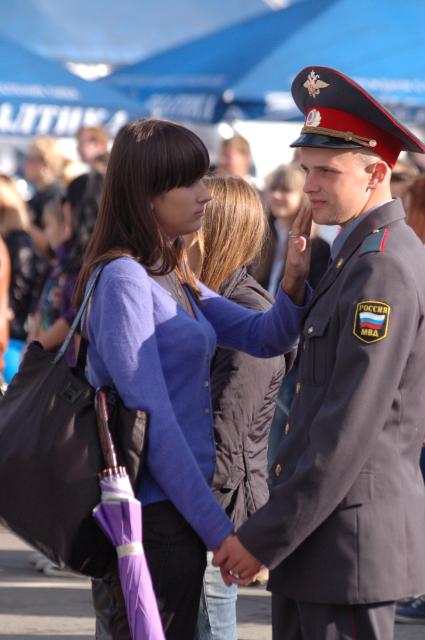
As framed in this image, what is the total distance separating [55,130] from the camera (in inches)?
475

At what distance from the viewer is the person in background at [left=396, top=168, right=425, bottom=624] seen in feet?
16.1

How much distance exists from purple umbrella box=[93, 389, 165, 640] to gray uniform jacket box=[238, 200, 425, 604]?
0.75 ft

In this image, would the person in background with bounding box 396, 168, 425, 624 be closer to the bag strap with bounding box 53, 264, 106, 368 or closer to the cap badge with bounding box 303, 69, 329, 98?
the cap badge with bounding box 303, 69, 329, 98

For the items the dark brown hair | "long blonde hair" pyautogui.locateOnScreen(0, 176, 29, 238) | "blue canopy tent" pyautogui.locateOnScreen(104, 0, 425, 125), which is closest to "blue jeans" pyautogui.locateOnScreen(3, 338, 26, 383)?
"long blonde hair" pyautogui.locateOnScreen(0, 176, 29, 238)

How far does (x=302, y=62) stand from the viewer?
11.5m

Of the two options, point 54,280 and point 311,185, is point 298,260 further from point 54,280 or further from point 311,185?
point 54,280

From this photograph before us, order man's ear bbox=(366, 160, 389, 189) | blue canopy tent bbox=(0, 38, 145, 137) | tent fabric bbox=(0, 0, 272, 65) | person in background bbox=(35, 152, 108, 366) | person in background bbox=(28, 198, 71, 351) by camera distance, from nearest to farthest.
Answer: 1. man's ear bbox=(366, 160, 389, 189)
2. person in background bbox=(35, 152, 108, 366)
3. person in background bbox=(28, 198, 71, 351)
4. blue canopy tent bbox=(0, 38, 145, 137)
5. tent fabric bbox=(0, 0, 272, 65)

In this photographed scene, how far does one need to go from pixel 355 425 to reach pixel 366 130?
66cm

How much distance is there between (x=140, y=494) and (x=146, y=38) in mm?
19486

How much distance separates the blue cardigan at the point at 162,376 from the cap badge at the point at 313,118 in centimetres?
51

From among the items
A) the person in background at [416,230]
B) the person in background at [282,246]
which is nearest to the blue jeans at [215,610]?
the person in background at [416,230]

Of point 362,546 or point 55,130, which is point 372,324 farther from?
point 55,130

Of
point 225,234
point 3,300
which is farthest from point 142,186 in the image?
point 3,300

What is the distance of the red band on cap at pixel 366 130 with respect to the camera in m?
2.64
